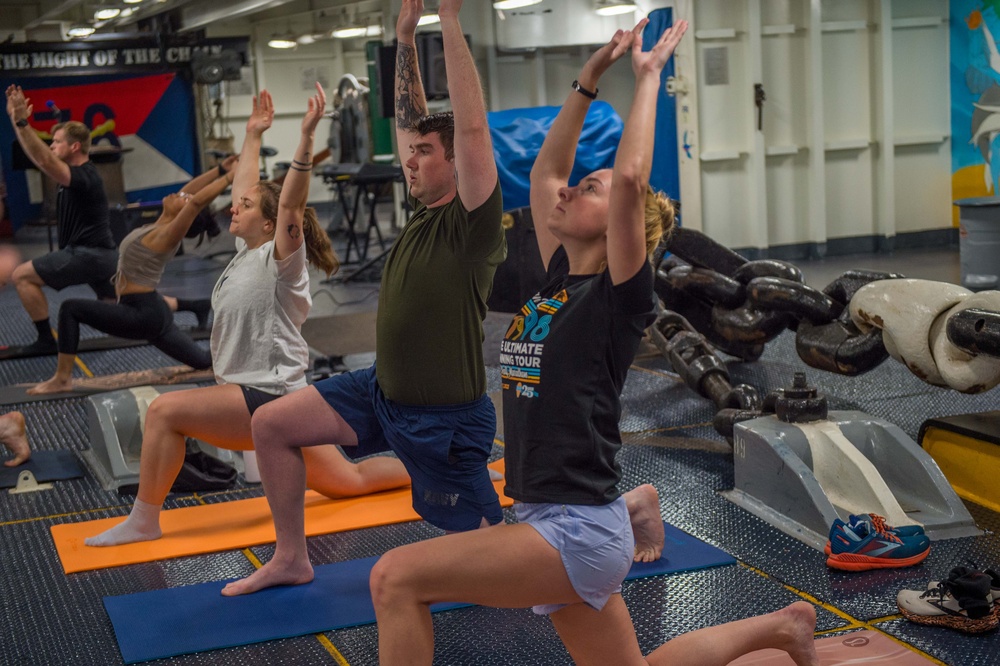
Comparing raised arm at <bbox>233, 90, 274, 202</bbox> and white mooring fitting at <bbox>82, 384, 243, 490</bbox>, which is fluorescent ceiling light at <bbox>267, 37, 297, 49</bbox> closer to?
white mooring fitting at <bbox>82, 384, 243, 490</bbox>

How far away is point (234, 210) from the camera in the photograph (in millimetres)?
3938

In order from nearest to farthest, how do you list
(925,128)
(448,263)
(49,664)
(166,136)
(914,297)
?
(448,263), (49,664), (914,297), (925,128), (166,136)

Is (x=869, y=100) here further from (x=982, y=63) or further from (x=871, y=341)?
(x=871, y=341)

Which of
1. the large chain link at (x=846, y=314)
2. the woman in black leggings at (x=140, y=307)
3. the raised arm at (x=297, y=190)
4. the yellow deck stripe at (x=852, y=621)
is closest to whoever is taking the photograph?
the yellow deck stripe at (x=852, y=621)

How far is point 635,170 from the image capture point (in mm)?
2158

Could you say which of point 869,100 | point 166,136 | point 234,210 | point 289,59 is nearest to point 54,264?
point 234,210

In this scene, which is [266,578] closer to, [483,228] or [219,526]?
[219,526]

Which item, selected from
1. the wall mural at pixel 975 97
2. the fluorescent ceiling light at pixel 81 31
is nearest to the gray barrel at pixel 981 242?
the wall mural at pixel 975 97

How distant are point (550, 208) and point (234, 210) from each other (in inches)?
65.9

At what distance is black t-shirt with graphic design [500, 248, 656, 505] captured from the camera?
227cm

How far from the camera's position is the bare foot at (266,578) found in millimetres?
3605

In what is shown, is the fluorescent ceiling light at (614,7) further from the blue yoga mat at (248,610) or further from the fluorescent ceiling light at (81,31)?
the fluorescent ceiling light at (81,31)

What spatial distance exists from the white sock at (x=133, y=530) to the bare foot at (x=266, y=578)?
0.67m

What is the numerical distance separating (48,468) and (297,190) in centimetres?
246
